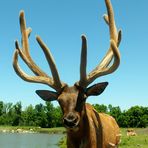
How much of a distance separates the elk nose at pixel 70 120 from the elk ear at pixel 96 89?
0.93m

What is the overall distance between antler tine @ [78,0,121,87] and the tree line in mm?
138822

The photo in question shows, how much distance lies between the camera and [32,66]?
1062 cm

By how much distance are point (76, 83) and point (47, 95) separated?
32.5 inches

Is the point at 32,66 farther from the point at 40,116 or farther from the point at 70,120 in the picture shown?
the point at 40,116

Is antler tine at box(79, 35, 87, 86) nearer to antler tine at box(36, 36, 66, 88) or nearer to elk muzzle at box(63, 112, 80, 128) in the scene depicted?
antler tine at box(36, 36, 66, 88)

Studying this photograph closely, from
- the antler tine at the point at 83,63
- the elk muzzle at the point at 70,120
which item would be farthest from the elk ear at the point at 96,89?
the elk muzzle at the point at 70,120

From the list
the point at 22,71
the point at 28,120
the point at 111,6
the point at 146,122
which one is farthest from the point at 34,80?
the point at 28,120

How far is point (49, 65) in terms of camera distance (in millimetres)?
9648

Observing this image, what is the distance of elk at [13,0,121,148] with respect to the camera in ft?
29.9

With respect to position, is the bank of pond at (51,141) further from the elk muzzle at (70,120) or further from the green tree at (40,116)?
the green tree at (40,116)

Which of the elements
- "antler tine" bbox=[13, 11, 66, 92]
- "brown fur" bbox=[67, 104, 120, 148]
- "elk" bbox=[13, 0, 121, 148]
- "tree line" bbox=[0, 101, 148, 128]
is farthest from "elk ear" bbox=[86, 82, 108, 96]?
"tree line" bbox=[0, 101, 148, 128]

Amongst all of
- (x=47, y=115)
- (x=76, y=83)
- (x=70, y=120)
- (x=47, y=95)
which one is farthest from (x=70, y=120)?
(x=47, y=115)

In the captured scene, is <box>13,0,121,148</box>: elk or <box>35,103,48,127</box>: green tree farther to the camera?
<box>35,103,48,127</box>: green tree

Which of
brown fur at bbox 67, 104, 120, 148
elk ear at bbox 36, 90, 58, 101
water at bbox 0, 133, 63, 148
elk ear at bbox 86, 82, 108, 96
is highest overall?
elk ear at bbox 86, 82, 108, 96
